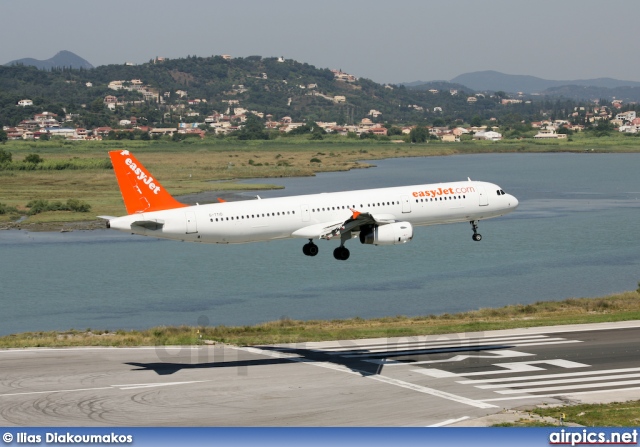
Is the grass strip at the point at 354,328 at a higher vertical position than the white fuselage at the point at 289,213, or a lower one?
lower

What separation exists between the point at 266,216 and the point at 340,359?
Answer: 11.3 metres

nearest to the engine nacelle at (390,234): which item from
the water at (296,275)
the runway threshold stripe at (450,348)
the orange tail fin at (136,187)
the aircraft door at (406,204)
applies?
the aircraft door at (406,204)

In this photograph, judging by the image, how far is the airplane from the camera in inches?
2584

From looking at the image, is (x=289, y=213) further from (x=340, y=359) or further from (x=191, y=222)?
(x=340, y=359)

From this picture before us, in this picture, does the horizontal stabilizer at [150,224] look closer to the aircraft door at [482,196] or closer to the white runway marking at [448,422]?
the aircraft door at [482,196]

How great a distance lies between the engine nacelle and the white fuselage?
1.33 meters

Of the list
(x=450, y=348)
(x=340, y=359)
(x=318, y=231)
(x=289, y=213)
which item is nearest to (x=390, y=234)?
(x=318, y=231)

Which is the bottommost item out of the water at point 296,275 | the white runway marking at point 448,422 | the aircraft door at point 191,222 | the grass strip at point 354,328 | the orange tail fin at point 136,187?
the water at point 296,275

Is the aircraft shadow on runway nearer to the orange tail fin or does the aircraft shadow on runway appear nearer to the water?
the orange tail fin

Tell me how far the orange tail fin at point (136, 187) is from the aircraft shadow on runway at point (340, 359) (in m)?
11.1

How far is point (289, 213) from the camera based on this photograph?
67375 mm

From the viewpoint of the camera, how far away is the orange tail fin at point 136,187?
66.4 m

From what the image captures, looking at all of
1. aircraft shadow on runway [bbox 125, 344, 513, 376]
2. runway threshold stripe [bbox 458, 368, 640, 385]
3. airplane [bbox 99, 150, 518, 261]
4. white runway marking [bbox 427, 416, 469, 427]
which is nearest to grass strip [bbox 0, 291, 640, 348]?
aircraft shadow on runway [bbox 125, 344, 513, 376]

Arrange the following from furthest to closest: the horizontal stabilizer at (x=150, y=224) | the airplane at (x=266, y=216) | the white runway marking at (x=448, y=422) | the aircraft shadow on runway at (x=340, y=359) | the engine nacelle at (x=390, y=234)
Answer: the engine nacelle at (x=390, y=234) → the airplane at (x=266, y=216) → the horizontal stabilizer at (x=150, y=224) → the aircraft shadow on runway at (x=340, y=359) → the white runway marking at (x=448, y=422)
